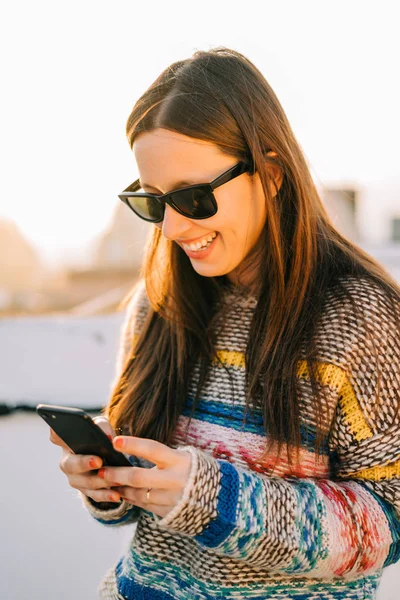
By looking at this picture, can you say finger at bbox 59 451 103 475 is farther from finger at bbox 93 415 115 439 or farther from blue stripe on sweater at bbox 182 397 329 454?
blue stripe on sweater at bbox 182 397 329 454

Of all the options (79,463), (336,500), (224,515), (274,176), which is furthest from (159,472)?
(274,176)

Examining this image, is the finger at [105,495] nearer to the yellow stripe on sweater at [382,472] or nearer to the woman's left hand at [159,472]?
the woman's left hand at [159,472]

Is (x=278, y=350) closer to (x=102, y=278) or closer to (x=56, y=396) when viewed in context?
(x=56, y=396)

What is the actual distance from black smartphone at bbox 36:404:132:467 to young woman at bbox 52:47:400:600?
3 cm

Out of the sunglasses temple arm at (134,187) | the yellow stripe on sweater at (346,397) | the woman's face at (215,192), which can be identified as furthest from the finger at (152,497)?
the sunglasses temple arm at (134,187)

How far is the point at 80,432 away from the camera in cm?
122

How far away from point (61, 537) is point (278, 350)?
1261 mm

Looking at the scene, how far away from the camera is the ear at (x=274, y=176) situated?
139 cm

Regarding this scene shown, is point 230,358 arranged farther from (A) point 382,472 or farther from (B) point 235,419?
(A) point 382,472

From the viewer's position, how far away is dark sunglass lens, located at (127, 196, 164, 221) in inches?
55.7

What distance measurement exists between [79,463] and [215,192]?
2.15 feet

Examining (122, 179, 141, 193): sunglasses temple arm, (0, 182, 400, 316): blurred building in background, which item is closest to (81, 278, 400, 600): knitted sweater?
(122, 179, 141, 193): sunglasses temple arm

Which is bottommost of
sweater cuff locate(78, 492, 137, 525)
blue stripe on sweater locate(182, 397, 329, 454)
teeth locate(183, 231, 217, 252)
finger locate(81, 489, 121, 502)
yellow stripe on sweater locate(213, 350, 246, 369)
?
sweater cuff locate(78, 492, 137, 525)

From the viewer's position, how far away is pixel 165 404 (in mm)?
1501
